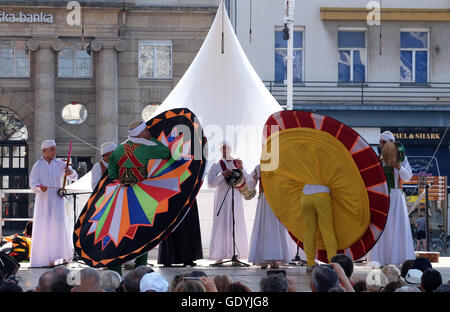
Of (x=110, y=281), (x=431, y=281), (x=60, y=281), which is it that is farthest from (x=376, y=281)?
(x=60, y=281)

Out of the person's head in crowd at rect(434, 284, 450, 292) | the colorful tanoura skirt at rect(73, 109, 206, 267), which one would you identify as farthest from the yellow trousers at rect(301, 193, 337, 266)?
the person's head in crowd at rect(434, 284, 450, 292)

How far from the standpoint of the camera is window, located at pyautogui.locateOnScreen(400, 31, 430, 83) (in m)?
28.1

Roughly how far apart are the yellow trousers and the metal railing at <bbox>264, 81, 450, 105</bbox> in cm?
1741

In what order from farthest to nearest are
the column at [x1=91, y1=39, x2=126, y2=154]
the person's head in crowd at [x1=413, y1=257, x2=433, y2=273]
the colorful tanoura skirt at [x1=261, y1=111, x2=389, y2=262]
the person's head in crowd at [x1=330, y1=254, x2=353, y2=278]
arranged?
1. the column at [x1=91, y1=39, x2=126, y2=154]
2. the colorful tanoura skirt at [x1=261, y1=111, x2=389, y2=262]
3. the person's head in crowd at [x1=413, y1=257, x2=433, y2=273]
4. the person's head in crowd at [x1=330, y1=254, x2=353, y2=278]

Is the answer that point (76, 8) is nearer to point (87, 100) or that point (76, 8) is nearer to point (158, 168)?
point (87, 100)

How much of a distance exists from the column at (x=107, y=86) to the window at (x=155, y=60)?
725mm

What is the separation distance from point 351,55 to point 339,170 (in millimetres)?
18232

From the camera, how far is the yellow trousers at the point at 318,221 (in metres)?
10.1

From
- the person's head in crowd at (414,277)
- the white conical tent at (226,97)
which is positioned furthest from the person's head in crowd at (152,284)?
the white conical tent at (226,97)

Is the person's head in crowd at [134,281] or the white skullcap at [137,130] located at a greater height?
the white skullcap at [137,130]

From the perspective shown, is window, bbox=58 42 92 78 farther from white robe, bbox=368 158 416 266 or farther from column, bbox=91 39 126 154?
white robe, bbox=368 158 416 266

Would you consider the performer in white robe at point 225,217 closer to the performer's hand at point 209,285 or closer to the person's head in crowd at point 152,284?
the person's head in crowd at point 152,284

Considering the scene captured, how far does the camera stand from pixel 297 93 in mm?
27578

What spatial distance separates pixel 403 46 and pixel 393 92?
4.81 ft
